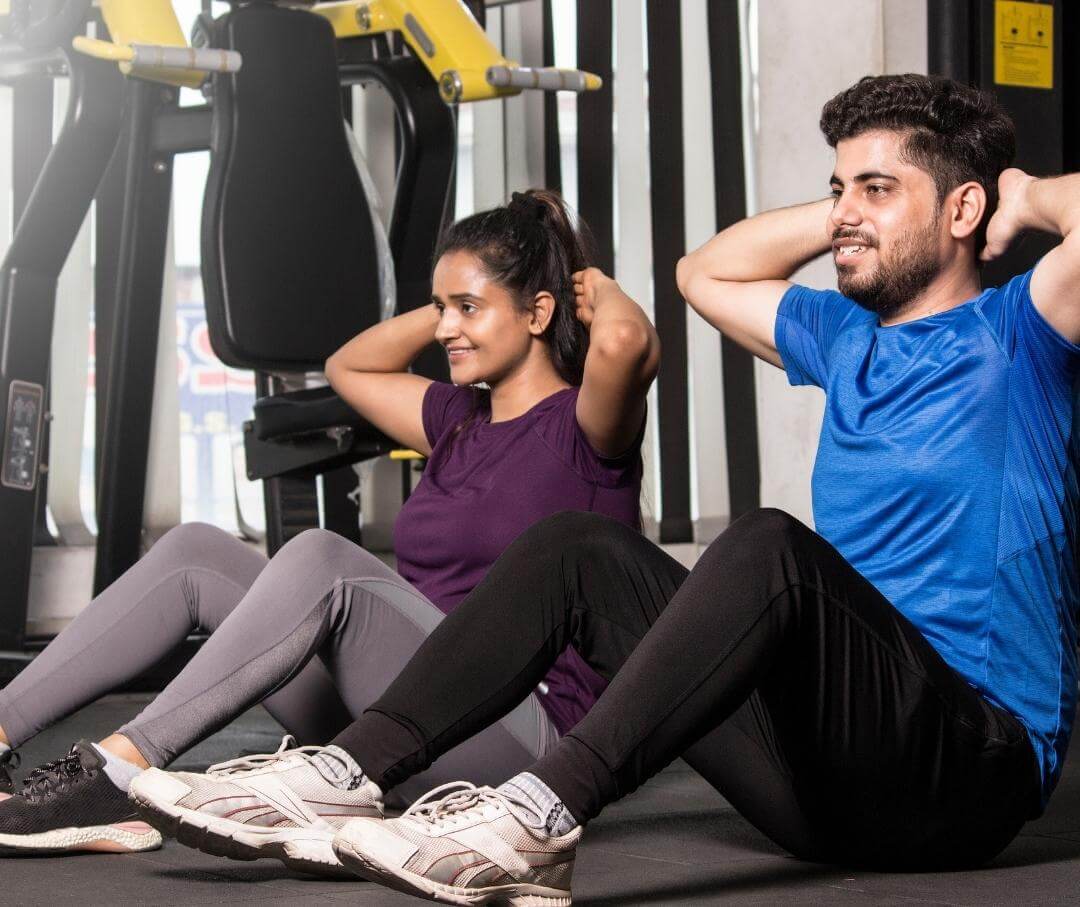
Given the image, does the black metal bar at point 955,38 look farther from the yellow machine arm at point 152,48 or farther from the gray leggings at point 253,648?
the gray leggings at point 253,648

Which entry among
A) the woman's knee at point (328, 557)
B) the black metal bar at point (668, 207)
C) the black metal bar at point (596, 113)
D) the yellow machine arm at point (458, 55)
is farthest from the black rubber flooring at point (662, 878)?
the black metal bar at point (596, 113)

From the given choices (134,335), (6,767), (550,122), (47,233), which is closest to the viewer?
(6,767)

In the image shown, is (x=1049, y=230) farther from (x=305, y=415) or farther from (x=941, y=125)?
(x=305, y=415)

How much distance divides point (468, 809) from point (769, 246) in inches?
32.7

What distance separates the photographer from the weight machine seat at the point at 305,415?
264cm

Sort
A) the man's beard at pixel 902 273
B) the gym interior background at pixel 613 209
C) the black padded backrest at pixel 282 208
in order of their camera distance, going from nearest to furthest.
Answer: the man's beard at pixel 902 273 < the black padded backrest at pixel 282 208 < the gym interior background at pixel 613 209

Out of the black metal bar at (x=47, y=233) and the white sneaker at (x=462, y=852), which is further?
the black metal bar at (x=47, y=233)

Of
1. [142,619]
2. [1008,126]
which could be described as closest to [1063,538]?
[1008,126]

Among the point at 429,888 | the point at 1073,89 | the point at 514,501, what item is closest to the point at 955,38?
the point at 1073,89

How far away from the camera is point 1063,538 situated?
150 centimetres

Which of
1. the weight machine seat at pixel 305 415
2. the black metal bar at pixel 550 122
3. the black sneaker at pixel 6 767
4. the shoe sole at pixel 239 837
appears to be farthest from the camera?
the black metal bar at pixel 550 122

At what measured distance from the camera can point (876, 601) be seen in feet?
4.57

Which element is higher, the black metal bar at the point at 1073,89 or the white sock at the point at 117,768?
the black metal bar at the point at 1073,89

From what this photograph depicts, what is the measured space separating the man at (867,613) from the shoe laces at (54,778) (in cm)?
37
